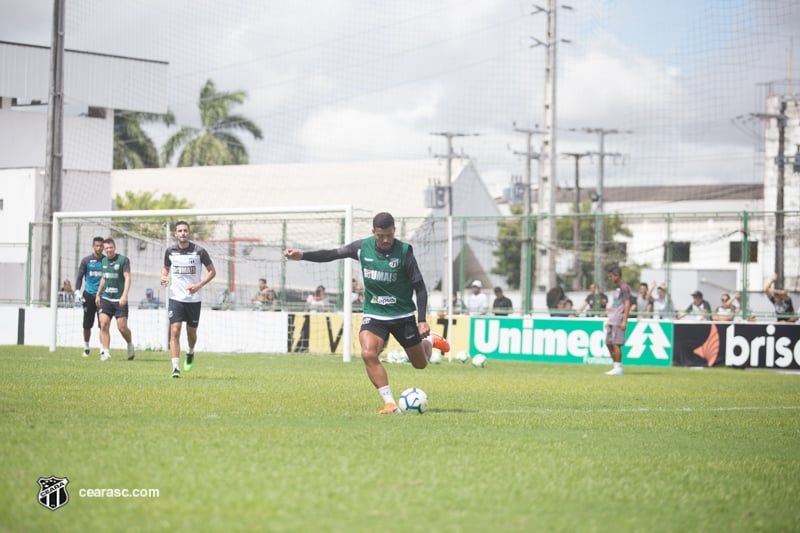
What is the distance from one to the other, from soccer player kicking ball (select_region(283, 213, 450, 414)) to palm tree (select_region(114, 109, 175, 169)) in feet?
182

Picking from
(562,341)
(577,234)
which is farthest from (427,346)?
(577,234)

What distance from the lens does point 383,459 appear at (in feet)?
26.3

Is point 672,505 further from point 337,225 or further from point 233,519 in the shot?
point 337,225

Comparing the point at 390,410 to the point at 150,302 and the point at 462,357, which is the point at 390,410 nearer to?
the point at 462,357

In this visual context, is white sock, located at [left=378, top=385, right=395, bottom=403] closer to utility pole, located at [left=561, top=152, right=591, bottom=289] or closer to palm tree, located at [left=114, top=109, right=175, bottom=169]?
utility pole, located at [left=561, top=152, right=591, bottom=289]

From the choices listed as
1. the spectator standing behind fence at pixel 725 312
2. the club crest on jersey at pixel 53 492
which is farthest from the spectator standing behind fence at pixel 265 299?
the club crest on jersey at pixel 53 492

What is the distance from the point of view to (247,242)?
30656 mm

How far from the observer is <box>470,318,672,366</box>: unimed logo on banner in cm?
2661

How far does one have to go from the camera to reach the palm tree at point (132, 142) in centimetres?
6538

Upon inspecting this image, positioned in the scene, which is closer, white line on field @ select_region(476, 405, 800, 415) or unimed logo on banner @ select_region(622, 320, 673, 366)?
white line on field @ select_region(476, 405, 800, 415)

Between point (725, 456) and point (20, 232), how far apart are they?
3637 centimetres

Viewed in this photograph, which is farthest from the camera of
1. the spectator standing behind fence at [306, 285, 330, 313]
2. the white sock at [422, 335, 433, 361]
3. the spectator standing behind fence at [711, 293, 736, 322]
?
the spectator standing behind fence at [306, 285, 330, 313]

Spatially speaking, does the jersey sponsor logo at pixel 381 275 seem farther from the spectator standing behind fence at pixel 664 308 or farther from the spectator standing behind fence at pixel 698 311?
the spectator standing behind fence at pixel 698 311

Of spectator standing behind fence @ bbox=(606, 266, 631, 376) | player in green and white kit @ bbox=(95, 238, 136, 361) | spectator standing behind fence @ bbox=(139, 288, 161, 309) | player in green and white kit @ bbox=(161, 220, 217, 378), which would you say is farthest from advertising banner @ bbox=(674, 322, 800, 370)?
player in green and white kit @ bbox=(161, 220, 217, 378)
